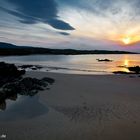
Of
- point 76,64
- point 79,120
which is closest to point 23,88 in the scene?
point 79,120

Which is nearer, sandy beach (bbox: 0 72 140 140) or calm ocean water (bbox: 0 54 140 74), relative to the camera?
sandy beach (bbox: 0 72 140 140)

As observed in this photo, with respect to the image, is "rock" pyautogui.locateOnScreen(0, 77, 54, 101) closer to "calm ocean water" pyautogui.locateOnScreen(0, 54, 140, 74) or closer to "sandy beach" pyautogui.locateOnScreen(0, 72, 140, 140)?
"sandy beach" pyautogui.locateOnScreen(0, 72, 140, 140)

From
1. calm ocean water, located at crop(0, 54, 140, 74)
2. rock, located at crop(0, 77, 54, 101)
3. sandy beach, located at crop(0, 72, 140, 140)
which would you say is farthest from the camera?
calm ocean water, located at crop(0, 54, 140, 74)

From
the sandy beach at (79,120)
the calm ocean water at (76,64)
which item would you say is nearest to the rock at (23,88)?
the sandy beach at (79,120)

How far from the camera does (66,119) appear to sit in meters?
8.84

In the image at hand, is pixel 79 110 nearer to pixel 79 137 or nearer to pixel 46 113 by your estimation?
pixel 46 113

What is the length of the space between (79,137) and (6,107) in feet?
16.2

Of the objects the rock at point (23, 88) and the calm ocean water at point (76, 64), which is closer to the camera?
the rock at point (23, 88)

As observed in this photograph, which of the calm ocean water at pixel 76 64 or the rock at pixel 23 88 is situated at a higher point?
the rock at pixel 23 88

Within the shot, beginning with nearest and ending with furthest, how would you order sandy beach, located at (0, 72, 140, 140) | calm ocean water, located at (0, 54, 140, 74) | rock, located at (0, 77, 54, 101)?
sandy beach, located at (0, 72, 140, 140) → rock, located at (0, 77, 54, 101) → calm ocean water, located at (0, 54, 140, 74)

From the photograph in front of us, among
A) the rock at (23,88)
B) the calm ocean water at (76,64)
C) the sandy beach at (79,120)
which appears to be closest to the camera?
the sandy beach at (79,120)

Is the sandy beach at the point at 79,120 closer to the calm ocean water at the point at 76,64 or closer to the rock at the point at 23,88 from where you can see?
the rock at the point at 23,88

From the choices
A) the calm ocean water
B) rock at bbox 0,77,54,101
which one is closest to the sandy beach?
rock at bbox 0,77,54,101

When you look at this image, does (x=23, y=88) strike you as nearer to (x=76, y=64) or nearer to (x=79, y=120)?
(x=79, y=120)
